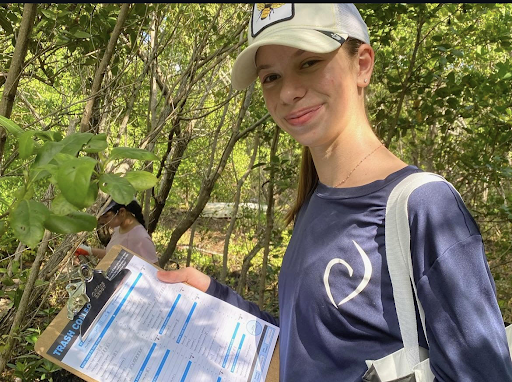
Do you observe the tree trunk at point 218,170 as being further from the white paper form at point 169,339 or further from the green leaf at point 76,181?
the green leaf at point 76,181

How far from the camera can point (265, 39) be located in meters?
1.16

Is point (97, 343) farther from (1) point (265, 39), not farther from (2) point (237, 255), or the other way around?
(2) point (237, 255)

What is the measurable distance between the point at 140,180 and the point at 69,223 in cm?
14

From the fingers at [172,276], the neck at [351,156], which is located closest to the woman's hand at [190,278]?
the fingers at [172,276]

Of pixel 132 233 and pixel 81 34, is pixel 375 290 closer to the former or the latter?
pixel 81 34

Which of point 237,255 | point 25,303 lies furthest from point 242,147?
point 25,303

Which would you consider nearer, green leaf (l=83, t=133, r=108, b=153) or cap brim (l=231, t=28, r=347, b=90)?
green leaf (l=83, t=133, r=108, b=153)

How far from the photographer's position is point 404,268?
0.93 metres

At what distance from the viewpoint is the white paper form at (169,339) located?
1218mm

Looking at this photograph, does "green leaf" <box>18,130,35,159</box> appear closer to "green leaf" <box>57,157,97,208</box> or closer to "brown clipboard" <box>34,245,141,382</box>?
"green leaf" <box>57,157,97,208</box>

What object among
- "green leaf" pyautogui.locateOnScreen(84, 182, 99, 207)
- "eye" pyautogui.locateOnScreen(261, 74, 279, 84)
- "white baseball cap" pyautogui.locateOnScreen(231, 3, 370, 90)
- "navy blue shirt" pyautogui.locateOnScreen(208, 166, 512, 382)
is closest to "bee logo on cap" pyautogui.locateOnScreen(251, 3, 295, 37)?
"white baseball cap" pyautogui.locateOnScreen(231, 3, 370, 90)

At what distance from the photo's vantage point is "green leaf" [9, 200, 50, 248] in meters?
0.72

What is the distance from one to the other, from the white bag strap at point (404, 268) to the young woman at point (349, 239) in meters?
0.02

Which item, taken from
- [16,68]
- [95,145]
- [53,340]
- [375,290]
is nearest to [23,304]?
[53,340]
